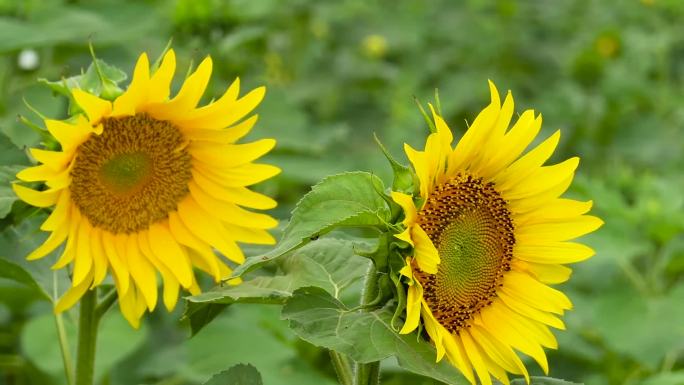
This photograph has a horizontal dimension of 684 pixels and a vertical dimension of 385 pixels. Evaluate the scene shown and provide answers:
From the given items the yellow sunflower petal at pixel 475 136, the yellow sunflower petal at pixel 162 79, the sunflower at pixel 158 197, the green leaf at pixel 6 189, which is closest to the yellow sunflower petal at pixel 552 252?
the yellow sunflower petal at pixel 475 136

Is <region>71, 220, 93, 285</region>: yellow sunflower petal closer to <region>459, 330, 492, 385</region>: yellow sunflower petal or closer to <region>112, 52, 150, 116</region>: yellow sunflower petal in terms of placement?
<region>112, 52, 150, 116</region>: yellow sunflower petal

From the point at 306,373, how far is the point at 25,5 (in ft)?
3.45

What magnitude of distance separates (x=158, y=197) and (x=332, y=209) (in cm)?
34

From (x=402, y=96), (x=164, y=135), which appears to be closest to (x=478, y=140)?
(x=164, y=135)

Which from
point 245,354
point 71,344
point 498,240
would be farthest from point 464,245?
point 71,344

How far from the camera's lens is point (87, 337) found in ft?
4.66

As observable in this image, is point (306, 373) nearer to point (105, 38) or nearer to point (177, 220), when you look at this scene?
point (177, 220)

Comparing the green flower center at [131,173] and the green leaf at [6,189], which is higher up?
the green flower center at [131,173]

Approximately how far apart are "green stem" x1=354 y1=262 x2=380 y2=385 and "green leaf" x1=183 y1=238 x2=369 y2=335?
72mm

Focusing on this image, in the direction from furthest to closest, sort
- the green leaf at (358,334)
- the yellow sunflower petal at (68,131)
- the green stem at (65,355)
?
the green stem at (65,355), the yellow sunflower petal at (68,131), the green leaf at (358,334)

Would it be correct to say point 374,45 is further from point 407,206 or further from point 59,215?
point 407,206

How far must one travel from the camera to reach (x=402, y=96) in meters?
3.53

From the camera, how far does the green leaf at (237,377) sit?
51.6 inches

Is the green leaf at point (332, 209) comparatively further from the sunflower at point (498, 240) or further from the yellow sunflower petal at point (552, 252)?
the yellow sunflower petal at point (552, 252)
